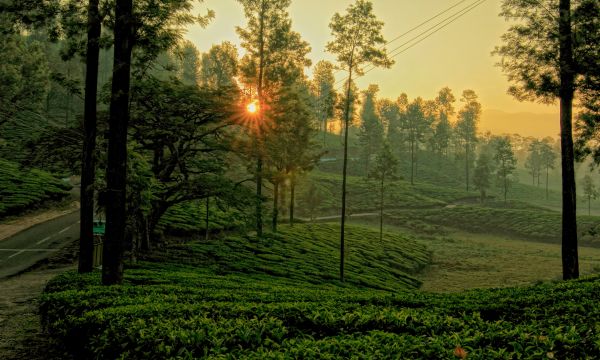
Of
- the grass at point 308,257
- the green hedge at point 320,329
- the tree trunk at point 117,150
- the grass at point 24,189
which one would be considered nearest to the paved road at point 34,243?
the grass at point 24,189

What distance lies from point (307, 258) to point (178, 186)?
12.8 m

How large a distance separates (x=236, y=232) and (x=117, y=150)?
3055 cm

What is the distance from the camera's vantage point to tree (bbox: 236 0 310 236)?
106 ft

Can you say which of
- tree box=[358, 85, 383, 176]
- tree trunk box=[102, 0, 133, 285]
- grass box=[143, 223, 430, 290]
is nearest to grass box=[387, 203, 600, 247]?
grass box=[143, 223, 430, 290]

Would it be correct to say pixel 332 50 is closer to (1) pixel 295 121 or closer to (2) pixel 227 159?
(2) pixel 227 159

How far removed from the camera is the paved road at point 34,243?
23.4m

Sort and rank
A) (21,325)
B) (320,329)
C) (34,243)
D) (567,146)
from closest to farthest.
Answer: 1. (320,329)
2. (21,325)
3. (567,146)
4. (34,243)

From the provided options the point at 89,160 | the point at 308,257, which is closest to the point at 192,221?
the point at 308,257

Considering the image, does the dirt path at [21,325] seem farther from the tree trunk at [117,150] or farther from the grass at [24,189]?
the grass at [24,189]

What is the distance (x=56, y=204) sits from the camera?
40750 millimetres

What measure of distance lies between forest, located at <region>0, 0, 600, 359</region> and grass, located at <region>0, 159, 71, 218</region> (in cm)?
29

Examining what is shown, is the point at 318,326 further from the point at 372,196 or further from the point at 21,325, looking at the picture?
the point at 372,196

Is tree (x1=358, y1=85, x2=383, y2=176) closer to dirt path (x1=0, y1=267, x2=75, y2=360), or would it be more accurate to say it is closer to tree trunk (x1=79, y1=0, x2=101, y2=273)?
tree trunk (x1=79, y1=0, x2=101, y2=273)

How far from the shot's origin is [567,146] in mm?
17188
